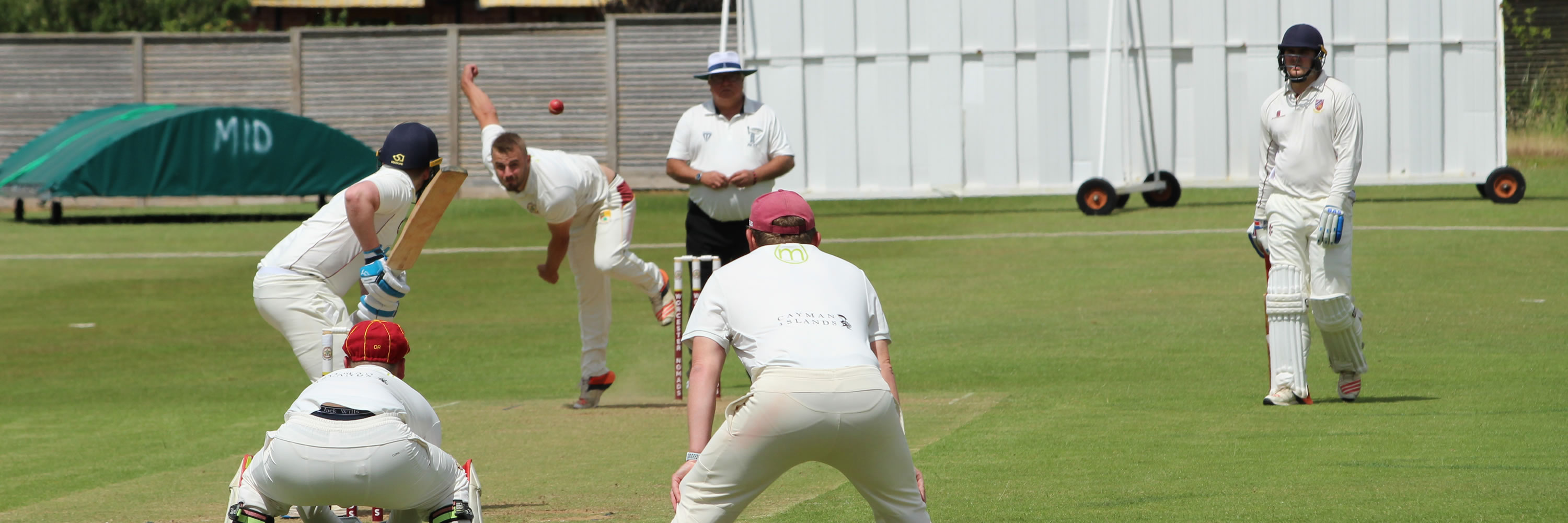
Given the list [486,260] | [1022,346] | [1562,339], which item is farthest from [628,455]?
[486,260]

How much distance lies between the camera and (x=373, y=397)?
503cm

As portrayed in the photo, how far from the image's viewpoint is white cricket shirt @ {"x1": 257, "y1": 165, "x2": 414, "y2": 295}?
23.1 feet

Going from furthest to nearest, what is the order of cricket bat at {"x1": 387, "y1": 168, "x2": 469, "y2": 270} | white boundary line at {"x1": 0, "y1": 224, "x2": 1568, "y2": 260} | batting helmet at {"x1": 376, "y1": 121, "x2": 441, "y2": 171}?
white boundary line at {"x1": 0, "y1": 224, "x2": 1568, "y2": 260}
batting helmet at {"x1": 376, "y1": 121, "x2": 441, "y2": 171}
cricket bat at {"x1": 387, "y1": 168, "x2": 469, "y2": 270}

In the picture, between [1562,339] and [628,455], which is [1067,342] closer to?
→ [1562,339]

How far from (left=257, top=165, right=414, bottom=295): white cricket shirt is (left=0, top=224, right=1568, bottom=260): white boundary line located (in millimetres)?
10696

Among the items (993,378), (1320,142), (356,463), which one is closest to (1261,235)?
(1320,142)

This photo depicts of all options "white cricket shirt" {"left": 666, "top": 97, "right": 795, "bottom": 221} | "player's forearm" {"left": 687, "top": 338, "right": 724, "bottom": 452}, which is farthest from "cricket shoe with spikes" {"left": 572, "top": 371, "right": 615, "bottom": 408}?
"player's forearm" {"left": 687, "top": 338, "right": 724, "bottom": 452}

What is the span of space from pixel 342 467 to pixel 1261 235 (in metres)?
5.61

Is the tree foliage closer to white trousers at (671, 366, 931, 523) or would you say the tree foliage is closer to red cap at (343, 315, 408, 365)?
red cap at (343, 315, 408, 365)

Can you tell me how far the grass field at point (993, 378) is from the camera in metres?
6.54

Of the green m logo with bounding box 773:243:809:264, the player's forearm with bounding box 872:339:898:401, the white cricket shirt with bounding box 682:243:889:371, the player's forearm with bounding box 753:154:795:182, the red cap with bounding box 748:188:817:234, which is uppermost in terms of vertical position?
the player's forearm with bounding box 753:154:795:182

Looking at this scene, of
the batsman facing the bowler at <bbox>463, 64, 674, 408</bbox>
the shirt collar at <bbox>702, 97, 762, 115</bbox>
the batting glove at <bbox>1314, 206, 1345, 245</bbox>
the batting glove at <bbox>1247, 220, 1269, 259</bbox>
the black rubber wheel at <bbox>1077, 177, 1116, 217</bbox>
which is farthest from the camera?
the black rubber wheel at <bbox>1077, 177, 1116, 217</bbox>

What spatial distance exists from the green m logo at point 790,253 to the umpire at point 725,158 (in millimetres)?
5044

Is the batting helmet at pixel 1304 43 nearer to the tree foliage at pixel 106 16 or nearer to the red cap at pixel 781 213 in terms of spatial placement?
the red cap at pixel 781 213
